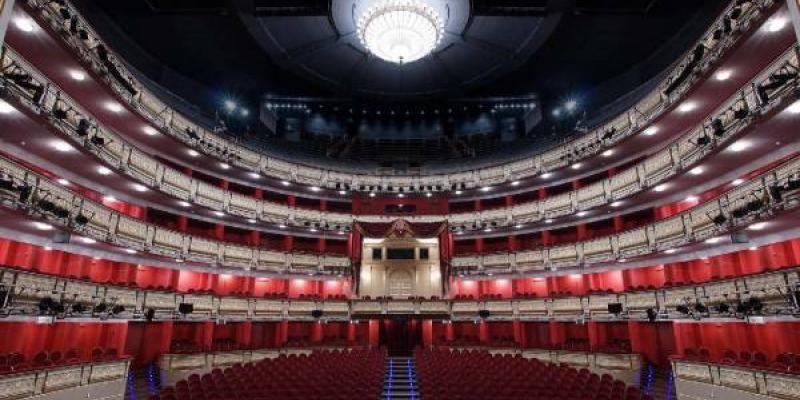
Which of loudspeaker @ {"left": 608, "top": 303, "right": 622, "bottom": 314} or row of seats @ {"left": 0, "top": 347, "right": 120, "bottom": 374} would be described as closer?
row of seats @ {"left": 0, "top": 347, "right": 120, "bottom": 374}

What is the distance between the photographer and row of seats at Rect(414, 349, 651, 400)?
7.97 metres

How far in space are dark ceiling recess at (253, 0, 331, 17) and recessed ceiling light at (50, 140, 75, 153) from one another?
10.6 metres

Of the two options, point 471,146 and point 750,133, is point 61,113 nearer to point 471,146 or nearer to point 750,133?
point 750,133

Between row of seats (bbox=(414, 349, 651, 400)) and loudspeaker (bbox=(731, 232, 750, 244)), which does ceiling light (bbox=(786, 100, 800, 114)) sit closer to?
loudspeaker (bbox=(731, 232, 750, 244))

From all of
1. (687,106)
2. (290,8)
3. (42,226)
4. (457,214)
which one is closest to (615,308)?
(687,106)

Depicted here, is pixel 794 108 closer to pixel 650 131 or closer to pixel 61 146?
pixel 650 131

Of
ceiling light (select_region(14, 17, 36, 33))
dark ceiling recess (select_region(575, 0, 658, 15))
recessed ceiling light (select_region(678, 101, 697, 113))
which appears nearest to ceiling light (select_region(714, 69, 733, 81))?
recessed ceiling light (select_region(678, 101, 697, 113))

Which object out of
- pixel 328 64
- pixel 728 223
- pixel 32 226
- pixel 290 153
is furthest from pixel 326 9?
pixel 728 223

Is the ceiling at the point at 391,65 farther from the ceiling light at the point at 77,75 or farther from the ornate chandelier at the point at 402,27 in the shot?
the ceiling light at the point at 77,75

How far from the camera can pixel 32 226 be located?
11.4m

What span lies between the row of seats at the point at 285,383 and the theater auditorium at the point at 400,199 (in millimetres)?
105

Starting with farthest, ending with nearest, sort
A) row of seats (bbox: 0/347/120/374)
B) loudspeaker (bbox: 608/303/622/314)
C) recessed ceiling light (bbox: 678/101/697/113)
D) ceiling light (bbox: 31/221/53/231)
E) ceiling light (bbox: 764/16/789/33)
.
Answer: loudspeaker (bbox: 608/303/622/314) → recessed ceiling light (bbox: 678/101/697/113) → ceiling light (bbox: 31/221/53/231) → ceiling light (bbox: 764/16/789/33) → row of seats (bbox: 0/347/120/374)

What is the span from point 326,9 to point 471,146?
13.3 metres

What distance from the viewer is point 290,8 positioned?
19766 mm
